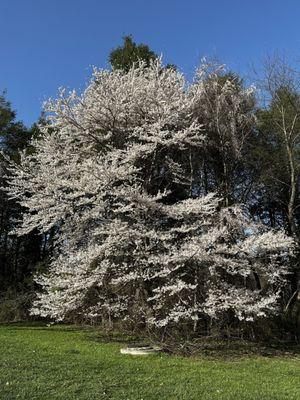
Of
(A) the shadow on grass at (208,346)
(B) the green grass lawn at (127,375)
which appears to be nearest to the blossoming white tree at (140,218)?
(A) the shadow on grass at (208,346)

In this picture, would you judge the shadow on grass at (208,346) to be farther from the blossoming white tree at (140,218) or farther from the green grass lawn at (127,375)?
the blossoming white tree at (140,218)

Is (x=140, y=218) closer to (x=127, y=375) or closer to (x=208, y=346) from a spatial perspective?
(x=208, y=346)

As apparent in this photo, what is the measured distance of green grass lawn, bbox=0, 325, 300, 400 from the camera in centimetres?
739

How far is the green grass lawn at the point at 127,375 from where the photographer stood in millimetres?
7391

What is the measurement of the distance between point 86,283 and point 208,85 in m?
8.16

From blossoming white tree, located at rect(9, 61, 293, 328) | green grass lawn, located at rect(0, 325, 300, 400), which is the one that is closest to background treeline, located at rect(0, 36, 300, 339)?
blossoming white tree, located at rect(9, 61, 293, 328)

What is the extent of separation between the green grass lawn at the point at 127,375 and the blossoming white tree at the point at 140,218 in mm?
1823

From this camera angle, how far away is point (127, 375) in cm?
878

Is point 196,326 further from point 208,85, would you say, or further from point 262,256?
point 208,85

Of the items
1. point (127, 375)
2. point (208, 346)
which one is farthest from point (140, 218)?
point (127, 375)

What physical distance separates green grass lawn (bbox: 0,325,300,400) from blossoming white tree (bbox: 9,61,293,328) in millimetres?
1823

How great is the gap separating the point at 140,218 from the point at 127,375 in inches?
247

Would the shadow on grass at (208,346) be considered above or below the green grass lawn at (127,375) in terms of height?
above

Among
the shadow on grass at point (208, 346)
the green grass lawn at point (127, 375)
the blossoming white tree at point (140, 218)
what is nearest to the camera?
the green grass lawn at point (127, 375)
